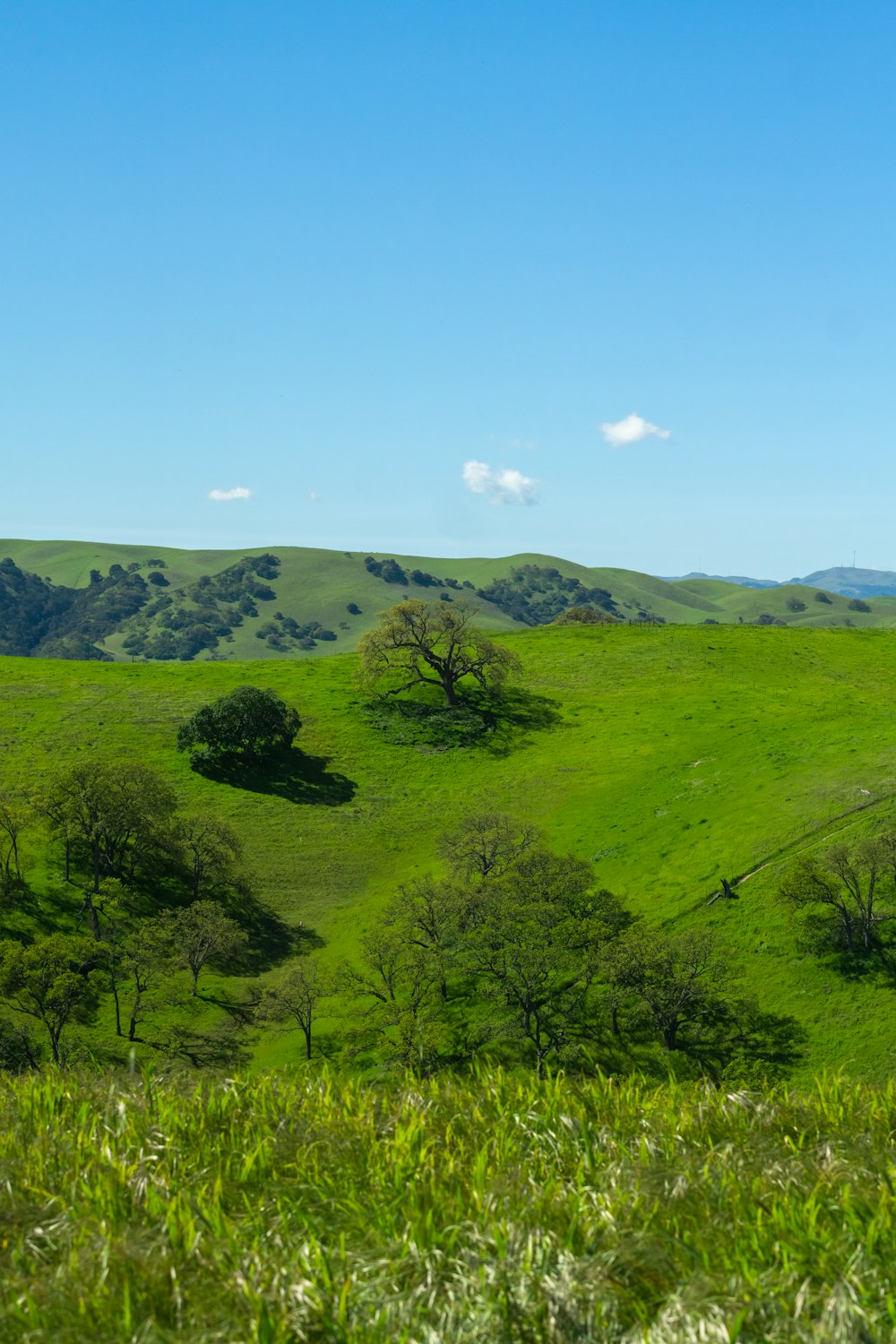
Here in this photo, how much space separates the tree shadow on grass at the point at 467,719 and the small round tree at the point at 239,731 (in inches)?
468

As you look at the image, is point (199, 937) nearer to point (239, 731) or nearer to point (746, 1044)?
point (239, 731)

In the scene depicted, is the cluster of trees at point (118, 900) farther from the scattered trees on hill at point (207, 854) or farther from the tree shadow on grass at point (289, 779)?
the tree shadow on grass at point (289, 779)

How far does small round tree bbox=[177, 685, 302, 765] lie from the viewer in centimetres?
7869

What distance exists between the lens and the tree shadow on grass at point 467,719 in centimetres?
8662

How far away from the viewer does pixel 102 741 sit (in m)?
79.6

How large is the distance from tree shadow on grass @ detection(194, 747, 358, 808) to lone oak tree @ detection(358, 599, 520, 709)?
15.8 metres

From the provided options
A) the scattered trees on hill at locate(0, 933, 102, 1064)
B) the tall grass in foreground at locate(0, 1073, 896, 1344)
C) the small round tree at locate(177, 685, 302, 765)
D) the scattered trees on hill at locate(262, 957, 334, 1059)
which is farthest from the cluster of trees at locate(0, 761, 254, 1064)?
the tall grass in foreground at locate(0, 1073, 896, 1344)

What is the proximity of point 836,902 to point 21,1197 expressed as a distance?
43.1 meters

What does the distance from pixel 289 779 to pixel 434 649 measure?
80.0 feet

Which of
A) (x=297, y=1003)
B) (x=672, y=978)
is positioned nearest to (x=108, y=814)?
(x=297, y=1003)

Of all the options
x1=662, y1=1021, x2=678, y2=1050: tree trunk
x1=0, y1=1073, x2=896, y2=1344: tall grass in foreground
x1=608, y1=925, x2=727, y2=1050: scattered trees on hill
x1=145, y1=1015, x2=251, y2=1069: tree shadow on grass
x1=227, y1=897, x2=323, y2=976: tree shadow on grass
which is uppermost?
x1=0, y1=1073, x2=896, y2=1344: tall grass in foreground

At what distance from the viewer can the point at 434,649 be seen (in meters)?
95.6

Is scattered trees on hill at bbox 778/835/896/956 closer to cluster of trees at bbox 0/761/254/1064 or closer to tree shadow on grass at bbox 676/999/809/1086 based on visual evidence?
tree shadow on grass at bbox 676/999/809/1086

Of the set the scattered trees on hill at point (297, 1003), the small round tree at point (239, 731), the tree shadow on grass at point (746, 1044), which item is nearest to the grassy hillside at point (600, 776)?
the tree shadow on grass at point (746, 1044)
